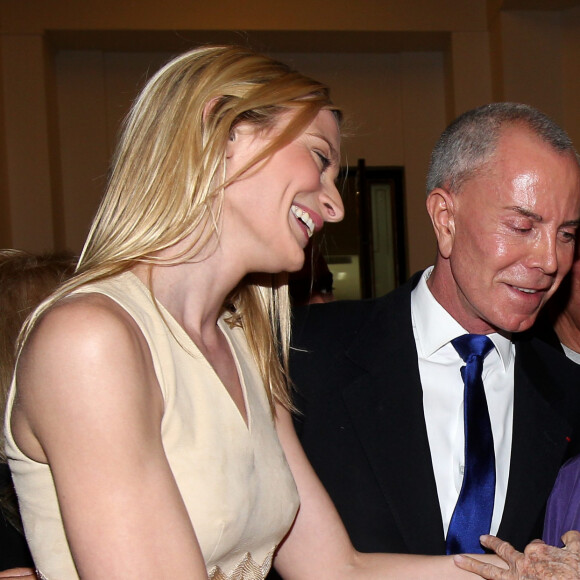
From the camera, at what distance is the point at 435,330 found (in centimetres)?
198

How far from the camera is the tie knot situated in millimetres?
1931

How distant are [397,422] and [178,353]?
2.64 ft

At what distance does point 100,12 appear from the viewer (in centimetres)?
691

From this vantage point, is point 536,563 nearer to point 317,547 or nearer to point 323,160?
point 317,547

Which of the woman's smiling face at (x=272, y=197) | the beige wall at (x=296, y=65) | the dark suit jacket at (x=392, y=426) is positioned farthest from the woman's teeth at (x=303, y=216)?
the beige wall at (x=296, y=65)

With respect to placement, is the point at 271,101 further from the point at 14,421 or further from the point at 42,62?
the point at 42,62

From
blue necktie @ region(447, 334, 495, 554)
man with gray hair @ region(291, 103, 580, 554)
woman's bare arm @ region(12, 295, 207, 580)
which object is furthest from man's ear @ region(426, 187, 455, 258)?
woman's bare arm @ region(12, 295, 207, 580)

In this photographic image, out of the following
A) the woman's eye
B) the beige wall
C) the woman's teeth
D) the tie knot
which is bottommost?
the tie knot

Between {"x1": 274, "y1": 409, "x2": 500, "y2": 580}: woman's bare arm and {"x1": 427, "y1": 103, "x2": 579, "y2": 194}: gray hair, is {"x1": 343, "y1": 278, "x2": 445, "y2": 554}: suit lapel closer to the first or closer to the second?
{"x1": 274, "y1": 409, "x2": 500, "y2": 580}: woman's bare arm

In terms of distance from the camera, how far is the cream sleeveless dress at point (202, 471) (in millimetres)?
1142

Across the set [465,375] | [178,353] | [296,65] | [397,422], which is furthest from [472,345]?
[296,65]

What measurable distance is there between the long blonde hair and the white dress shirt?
2.62 ft

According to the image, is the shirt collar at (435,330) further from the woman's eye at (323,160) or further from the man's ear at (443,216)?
the woman's eye at (323,160)

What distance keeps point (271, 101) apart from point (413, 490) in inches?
39.3
